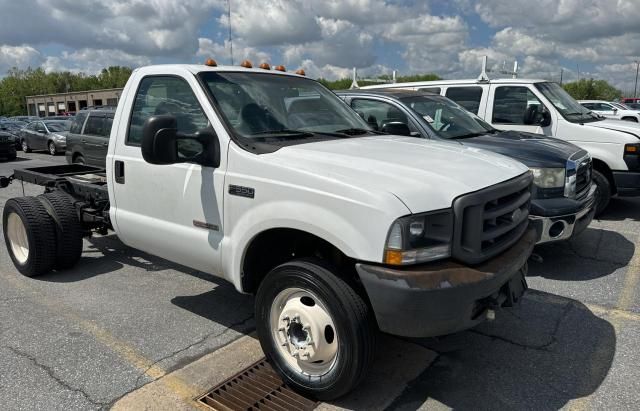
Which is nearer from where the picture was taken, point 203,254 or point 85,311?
point 203,254

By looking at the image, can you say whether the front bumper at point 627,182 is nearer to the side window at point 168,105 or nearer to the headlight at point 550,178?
the headlight at point 550,178

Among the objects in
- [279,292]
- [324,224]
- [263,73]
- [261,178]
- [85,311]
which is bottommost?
[85,311]

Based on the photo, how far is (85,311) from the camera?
4449 mm

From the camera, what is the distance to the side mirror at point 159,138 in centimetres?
313

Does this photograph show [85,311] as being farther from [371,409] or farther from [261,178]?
[371,409]

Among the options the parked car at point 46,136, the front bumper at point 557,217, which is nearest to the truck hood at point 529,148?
the front bumper at point 557,217

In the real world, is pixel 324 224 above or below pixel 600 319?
above

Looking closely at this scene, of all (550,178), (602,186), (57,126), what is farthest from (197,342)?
(57,126)

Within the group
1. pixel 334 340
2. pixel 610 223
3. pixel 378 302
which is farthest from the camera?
pixel 610 223

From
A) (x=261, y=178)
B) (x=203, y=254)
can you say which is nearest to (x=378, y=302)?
(x=261, y=178)

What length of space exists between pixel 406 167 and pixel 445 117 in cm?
384

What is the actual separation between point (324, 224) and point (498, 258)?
42.5 inches

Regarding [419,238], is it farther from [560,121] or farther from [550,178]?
[560,121]

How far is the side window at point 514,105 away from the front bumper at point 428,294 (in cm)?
557
